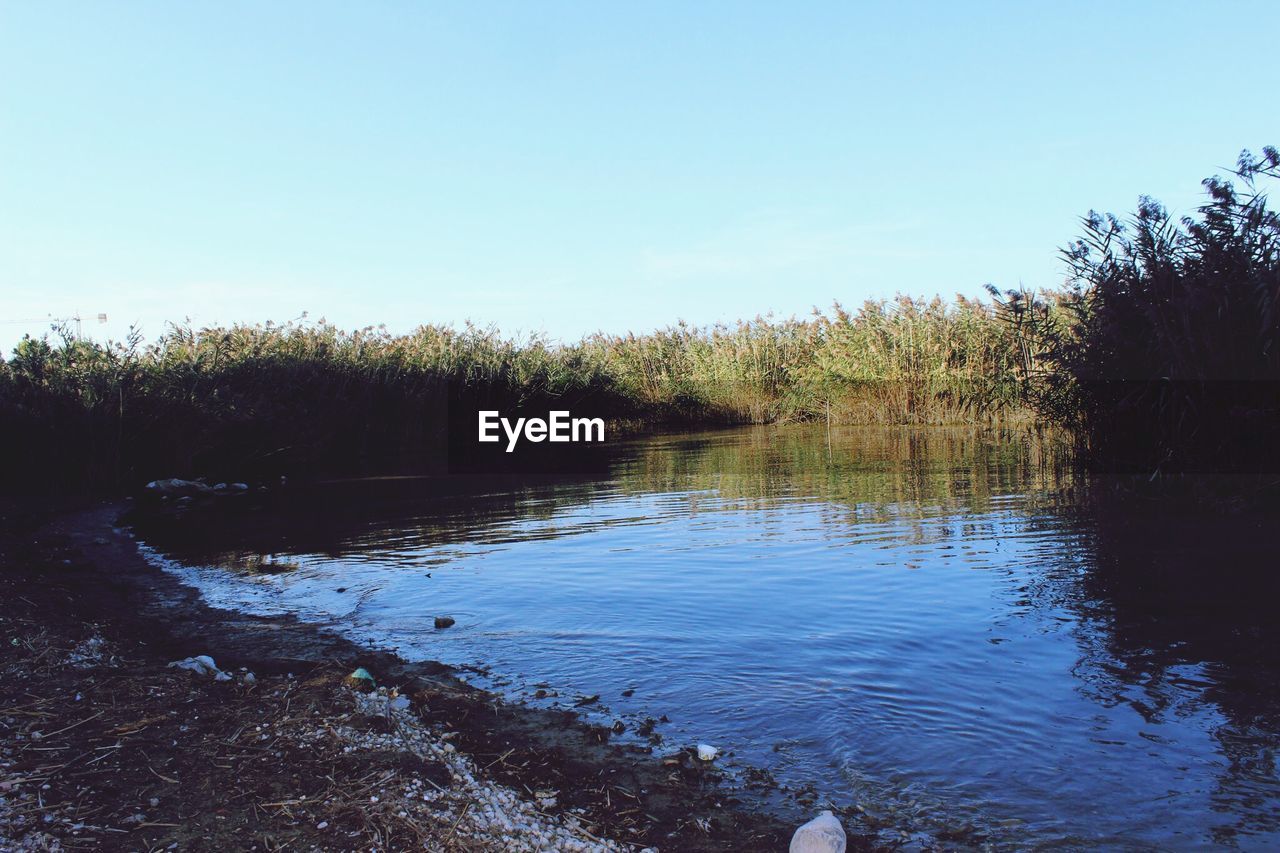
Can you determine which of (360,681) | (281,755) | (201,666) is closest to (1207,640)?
(360,681)

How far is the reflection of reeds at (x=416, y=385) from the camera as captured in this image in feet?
55.6

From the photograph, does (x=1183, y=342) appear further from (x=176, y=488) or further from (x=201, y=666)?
(x=176, y=488)

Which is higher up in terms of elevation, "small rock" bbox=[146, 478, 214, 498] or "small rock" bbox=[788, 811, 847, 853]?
"small rock" bbox=[146, 478, 214, 498]

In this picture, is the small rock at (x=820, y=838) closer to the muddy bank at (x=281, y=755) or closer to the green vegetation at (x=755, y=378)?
the muddy bank at (x=281, y=755)

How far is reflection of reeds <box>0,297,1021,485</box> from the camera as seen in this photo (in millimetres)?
16938

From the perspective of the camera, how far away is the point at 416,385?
26.2m

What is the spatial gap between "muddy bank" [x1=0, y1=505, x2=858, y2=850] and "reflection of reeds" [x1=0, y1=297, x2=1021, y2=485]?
11.6m

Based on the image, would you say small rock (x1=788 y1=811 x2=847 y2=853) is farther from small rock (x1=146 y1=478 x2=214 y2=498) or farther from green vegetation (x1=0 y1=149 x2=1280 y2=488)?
small rock (x1=146 y1=478 x2=214 y2=498)

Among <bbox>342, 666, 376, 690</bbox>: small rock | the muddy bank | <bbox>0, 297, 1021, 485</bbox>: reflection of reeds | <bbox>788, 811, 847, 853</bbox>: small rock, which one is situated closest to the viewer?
<bbox>788, 811, 847, 853</bbox>: small rock

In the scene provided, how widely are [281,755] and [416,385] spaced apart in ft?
74.4

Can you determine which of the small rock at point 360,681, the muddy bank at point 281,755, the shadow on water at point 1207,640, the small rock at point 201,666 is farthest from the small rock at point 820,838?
the small rock at point 201,666

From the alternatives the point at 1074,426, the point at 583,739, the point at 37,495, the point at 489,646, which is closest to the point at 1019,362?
the point at 1074,426

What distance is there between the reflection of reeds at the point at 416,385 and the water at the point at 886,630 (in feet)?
17.3

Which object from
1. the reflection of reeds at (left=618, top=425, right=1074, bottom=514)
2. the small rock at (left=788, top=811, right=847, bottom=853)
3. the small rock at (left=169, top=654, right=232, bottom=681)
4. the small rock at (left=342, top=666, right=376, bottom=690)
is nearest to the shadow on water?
the small rock at (left=788, top=811, right=847, bottom=853)
